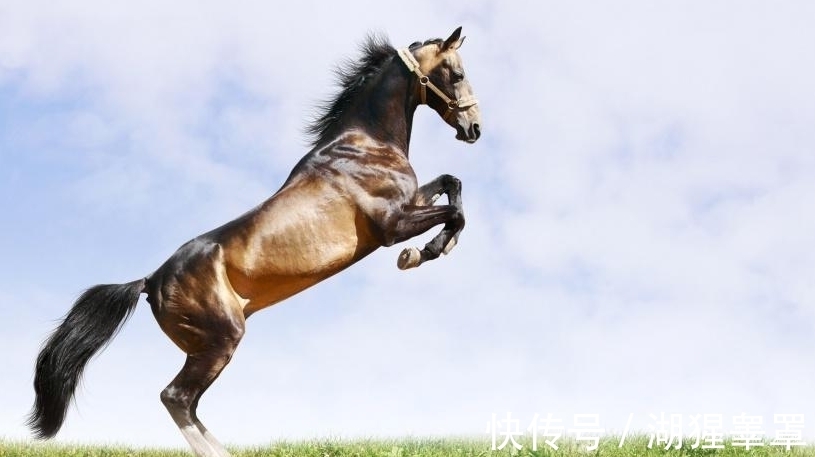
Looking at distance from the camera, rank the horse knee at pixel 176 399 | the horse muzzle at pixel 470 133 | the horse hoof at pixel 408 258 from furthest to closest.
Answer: the horse muzzle at pixel 470 133
the horse hoof at pixel 408 258
the horse knee at pixel 176 399

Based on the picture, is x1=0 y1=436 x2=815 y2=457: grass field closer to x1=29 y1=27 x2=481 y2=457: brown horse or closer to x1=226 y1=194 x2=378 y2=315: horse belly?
x1=29 y1=27 x2=481 y2=457: brown horse

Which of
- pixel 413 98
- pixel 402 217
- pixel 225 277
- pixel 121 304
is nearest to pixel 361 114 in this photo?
pixel 413 98

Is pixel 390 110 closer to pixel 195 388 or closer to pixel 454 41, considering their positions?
pixel 454 41

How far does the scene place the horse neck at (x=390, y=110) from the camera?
6.39 m

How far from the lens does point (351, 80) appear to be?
6.61 metres

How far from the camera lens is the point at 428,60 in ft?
21.2

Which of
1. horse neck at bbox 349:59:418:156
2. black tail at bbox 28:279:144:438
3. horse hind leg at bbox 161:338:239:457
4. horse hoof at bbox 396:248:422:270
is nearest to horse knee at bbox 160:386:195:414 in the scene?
horse hind leg at bbox 161:338:239:457

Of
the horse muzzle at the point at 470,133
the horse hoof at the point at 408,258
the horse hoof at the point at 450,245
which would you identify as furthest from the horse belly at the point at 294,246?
the horse muzzle at the point at 470,133

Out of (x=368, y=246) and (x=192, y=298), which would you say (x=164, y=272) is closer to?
(x=192, y=298)

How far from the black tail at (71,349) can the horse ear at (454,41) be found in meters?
2.64

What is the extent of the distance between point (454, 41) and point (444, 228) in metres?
1.33

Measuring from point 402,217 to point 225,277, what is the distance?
1204 mm

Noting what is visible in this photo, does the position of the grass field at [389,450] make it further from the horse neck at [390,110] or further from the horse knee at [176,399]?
the horse neck at [390,110]

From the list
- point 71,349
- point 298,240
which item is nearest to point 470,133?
point 298,240
